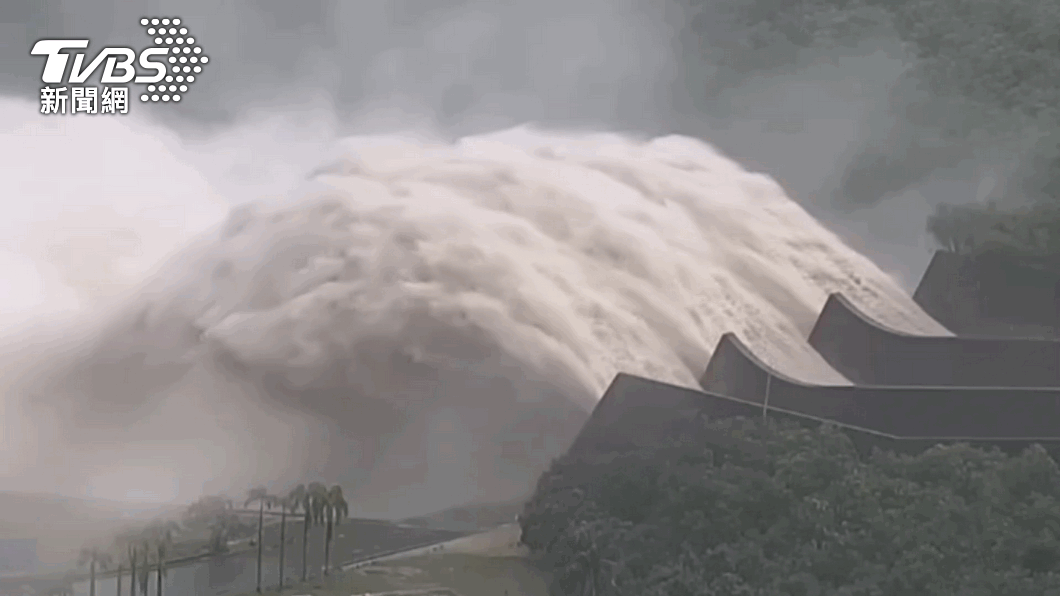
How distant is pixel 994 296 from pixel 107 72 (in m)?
9.06

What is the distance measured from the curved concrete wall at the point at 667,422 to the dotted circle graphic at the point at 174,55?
16.6 ft

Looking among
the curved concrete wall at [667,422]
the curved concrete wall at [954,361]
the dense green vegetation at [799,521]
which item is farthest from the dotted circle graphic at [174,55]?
the curved concrete wall at [954,361]

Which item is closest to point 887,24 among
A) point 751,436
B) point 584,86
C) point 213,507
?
point 584,86

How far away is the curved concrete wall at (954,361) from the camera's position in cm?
1153

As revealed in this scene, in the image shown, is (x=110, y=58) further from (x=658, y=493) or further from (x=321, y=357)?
(x=658, y=493)

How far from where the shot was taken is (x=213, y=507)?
10.4 metres

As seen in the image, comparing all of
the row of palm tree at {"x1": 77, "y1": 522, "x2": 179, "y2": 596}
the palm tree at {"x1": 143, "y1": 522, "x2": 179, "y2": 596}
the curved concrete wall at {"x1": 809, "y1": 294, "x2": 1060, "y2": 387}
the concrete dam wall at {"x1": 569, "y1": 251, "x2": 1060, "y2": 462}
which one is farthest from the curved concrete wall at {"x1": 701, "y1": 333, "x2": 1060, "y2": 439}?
the row of palm tree at {"x1": 77, "y1": 522, "x2": 179, "y2": 596}

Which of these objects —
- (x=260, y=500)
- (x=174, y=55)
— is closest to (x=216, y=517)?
(x=260, y=500)

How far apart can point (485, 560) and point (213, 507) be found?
224 cm

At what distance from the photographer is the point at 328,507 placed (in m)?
10.6

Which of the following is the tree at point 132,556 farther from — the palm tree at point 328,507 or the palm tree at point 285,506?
the palm tree at point 328,507

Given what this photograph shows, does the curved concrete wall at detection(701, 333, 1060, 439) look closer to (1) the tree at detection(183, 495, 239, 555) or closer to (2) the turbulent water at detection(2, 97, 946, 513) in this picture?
(2) the turbulent water at detection(2, 97, 946, 513)

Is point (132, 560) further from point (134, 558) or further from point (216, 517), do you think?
point (216, 517)

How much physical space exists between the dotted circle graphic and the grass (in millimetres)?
4878
